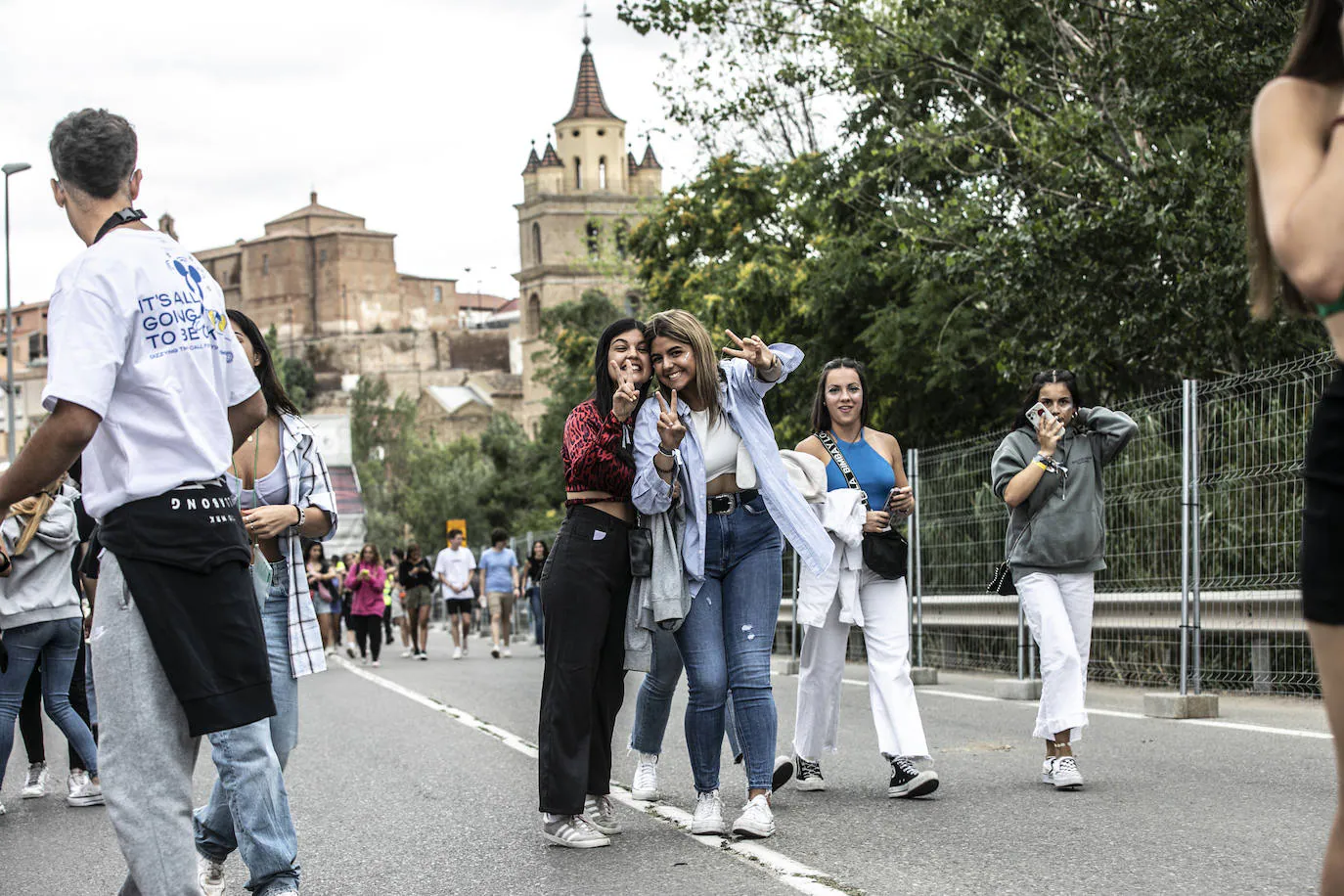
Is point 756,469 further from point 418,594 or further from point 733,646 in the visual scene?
point 418,594

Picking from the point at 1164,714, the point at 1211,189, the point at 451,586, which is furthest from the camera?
the point at 451,586

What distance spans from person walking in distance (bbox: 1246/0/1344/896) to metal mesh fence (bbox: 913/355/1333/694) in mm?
9180

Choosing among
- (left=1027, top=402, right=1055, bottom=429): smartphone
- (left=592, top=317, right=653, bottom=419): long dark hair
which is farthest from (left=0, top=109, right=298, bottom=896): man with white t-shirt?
(left=1027, top=402, right=1055, bottom=429): smartphone

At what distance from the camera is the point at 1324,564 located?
99.8 inches

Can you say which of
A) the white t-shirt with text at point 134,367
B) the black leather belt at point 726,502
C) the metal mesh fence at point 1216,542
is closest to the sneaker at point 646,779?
the black leather belt at point 726,502

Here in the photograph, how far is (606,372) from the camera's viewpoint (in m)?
7.06

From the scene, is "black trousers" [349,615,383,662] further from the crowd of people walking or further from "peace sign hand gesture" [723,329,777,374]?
"peace sign hand gesture" [723,329,777,374]

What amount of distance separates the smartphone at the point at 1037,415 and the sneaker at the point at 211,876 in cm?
421

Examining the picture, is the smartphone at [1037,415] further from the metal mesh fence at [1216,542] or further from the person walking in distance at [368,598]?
the person walking in distance at [368,598]

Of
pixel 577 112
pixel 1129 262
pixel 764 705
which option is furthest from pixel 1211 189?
pixel 577 112

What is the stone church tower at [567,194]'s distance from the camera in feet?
445

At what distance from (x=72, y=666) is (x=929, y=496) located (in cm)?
987

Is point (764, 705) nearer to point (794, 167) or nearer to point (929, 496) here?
point (929, 496)

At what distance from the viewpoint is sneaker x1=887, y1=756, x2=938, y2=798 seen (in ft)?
25.1
